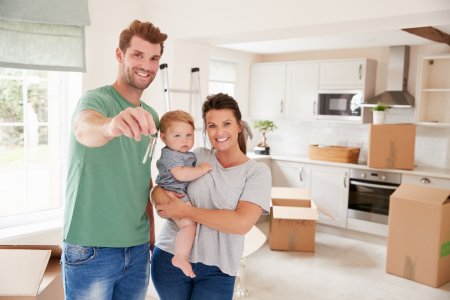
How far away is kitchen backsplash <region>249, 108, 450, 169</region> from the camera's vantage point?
5.17 meters

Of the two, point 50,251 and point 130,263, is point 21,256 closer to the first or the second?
point 50,251

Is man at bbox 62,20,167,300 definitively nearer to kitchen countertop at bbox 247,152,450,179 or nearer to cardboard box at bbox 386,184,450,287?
cardboard box at bbox 386,184,450,287

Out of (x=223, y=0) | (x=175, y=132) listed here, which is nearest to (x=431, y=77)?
(x=223, y=0)

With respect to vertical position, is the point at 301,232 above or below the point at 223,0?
below

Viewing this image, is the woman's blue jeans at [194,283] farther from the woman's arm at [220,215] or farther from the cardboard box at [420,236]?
the cardboard box at [420,236]

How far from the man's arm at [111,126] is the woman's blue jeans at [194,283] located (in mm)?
636

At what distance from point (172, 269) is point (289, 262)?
9.52ft

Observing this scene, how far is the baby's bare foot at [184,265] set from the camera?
5.30 feet

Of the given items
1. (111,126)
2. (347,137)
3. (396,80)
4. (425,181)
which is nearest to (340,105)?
(347,137)

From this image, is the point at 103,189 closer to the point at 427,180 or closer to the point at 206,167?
the point at 206,167

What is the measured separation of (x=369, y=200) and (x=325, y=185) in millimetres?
565

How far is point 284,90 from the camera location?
6.13 m

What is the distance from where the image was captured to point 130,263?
1.73m

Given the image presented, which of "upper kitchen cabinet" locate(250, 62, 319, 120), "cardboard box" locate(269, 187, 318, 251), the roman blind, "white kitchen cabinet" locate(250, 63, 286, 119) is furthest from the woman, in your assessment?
"white kitchen cabinet" locate(250, 63, 286, 119)
